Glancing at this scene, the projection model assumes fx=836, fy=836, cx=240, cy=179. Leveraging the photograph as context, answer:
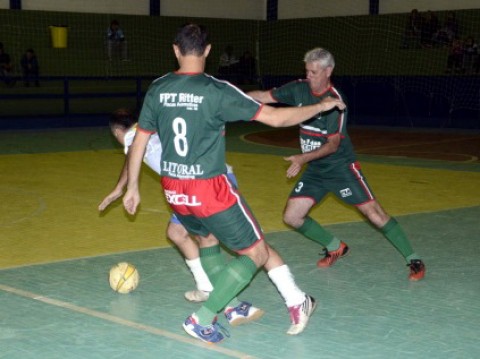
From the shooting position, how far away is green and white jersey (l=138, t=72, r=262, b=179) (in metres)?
5.44

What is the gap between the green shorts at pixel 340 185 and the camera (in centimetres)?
795

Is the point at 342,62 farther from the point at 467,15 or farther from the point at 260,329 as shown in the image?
the point at 260,329

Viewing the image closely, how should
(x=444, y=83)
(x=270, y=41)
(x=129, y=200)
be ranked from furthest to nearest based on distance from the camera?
(x=270, y=41), (x=444, y=83), (x=129, y=200)

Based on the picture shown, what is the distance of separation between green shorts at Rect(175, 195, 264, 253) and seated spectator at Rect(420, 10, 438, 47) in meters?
26.5

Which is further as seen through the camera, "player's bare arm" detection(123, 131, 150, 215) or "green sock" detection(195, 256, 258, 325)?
"player's bare arm" detection(123, 131, 150, 215)

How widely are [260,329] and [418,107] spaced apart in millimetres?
23348

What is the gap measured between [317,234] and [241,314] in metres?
2.30

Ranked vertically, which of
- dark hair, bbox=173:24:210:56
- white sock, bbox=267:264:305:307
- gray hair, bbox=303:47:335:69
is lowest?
white sock, bbox=267:264:305:307

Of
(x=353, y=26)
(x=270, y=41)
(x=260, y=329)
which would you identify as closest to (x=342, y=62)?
(x=353, y=26)

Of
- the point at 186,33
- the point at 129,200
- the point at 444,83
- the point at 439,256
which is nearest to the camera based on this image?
the point at 186,33

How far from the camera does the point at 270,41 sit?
1452 inches

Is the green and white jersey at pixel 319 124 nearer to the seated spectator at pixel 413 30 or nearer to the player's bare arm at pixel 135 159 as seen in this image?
the player's bare arm at pixel 135 159

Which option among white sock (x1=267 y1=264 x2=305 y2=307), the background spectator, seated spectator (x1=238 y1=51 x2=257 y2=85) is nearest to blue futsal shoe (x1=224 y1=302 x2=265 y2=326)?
white sock (x1=267 y1=264 x2=305 y2=307)

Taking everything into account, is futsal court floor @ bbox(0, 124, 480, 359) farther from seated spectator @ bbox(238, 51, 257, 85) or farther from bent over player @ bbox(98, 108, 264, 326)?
seated spectator @ bbox(238, 51, 257, 85)
